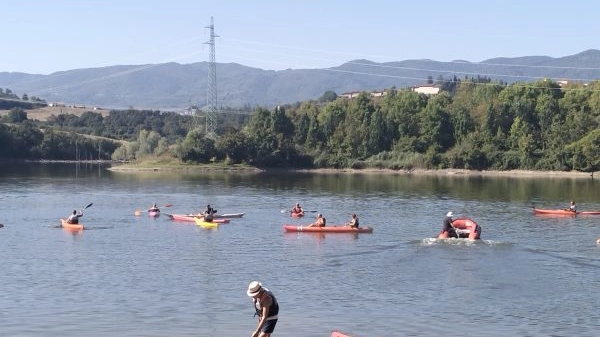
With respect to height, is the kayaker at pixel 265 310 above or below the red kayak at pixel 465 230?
above

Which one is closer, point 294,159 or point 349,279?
point 349,279

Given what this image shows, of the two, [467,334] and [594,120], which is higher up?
[594,120]

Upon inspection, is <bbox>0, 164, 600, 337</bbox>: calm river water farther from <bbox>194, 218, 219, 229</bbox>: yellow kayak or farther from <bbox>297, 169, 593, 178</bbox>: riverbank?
<bbox>297, 169, 593, 178</bbox>: riverbank

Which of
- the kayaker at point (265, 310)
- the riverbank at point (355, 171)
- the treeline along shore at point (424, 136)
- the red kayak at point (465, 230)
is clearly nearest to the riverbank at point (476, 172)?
the riverbank at point (355, 171)

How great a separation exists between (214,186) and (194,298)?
8455cm

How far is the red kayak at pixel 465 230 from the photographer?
60.7m

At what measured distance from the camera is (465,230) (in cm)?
6194

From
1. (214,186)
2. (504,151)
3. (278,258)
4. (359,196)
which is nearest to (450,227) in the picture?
(278,258)

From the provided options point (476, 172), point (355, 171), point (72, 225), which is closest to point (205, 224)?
point (72, 225)

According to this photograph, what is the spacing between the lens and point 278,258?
55.2m

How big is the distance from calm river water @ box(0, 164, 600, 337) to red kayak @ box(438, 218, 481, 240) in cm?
90

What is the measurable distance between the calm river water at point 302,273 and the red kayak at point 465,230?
0.90 metres

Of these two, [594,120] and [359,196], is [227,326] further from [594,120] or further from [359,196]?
[594,120]

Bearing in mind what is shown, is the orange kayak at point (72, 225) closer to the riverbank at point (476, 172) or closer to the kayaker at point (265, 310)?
the kayaker at point (265, 310)
